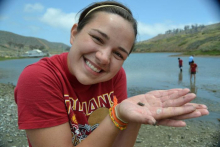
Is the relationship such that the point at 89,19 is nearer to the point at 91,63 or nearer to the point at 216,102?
the point at 91,63

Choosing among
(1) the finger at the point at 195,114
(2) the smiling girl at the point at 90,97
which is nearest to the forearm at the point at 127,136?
(2) the smiling girl at the point at 90,97

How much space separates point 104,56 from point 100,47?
0.36 feet

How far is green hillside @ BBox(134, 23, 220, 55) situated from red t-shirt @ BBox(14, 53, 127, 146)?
55.8 inches

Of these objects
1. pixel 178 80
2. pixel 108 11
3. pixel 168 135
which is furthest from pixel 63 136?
pixel 178 80

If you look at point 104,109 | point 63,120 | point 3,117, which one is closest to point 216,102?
point 104,109

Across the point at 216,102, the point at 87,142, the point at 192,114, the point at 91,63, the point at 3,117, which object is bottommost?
the point at 216,102

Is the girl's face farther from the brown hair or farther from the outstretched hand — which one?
the outstretched hand

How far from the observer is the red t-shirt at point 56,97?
4.60ft

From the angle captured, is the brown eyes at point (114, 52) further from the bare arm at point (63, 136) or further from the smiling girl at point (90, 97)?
the bare arm at point (63, 136)

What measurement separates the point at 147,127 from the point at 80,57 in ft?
17.0

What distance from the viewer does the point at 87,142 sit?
5.09 ft

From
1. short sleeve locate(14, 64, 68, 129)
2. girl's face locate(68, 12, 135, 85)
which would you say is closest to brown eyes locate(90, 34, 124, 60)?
girl's face locate(68, 12, 135, 85)

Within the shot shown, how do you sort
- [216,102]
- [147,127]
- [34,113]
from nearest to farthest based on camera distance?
1. [34,113]
2. [147,127]
3. [216,102]

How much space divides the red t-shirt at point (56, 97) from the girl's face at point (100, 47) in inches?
6.5
